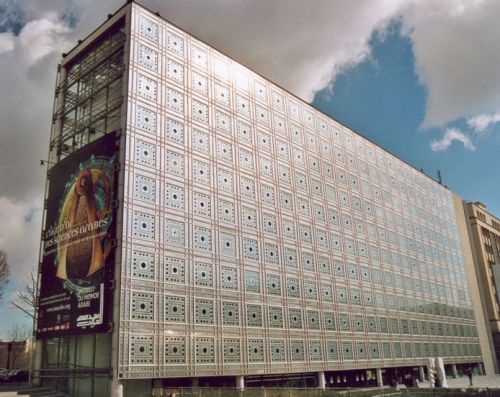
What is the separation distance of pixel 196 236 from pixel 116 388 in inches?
386

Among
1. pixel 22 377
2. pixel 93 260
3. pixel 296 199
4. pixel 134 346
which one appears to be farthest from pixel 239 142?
pixel 22 377

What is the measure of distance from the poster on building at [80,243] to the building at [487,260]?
53197mm

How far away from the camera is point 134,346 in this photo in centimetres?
2636

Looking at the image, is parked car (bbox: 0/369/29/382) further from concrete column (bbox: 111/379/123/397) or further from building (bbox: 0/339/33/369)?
building (bbox: 0/339/33/369)

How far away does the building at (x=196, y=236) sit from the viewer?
1107 inches

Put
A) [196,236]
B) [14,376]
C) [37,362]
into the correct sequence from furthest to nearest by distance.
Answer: [14,376] → [37,362] → [196,236]

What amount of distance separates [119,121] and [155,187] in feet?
16.0

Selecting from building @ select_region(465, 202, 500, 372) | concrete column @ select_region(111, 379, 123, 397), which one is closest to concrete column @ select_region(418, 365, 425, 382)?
building @ select_region(465, 202, 500, 372)

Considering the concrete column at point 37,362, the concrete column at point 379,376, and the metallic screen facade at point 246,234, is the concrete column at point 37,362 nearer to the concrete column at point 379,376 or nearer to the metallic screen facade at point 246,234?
the metallic screen facade at point 246,234

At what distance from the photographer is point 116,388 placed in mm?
25531

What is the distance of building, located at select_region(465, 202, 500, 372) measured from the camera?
224 ft

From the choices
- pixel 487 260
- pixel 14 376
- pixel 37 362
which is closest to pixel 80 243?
pixel 37 362

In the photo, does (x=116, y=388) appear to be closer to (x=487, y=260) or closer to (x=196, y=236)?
(x=196, y=236)

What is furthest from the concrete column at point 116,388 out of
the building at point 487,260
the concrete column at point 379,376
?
the building at point 487,260
